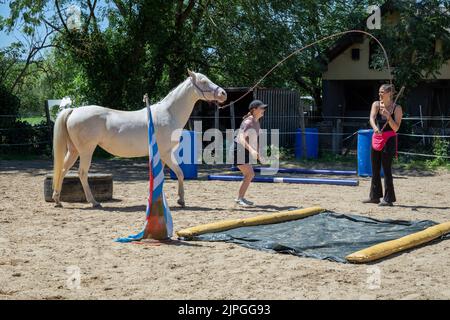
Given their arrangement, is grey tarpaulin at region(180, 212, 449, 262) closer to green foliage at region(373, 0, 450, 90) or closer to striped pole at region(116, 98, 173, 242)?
striped pole at region(116, 98, 173, 242)

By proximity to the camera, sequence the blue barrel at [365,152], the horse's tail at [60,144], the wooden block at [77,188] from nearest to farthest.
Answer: the horse's tail at [60,144] < the wooden block at [77,188] < the blue barrel at [365,152]

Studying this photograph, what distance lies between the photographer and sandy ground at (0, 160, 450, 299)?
541 centimetres

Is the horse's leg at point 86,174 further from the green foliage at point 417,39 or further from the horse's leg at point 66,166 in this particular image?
the green foliage at point 417,39

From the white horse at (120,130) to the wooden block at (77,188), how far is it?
1.31ft

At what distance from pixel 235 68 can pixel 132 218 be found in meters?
14.2

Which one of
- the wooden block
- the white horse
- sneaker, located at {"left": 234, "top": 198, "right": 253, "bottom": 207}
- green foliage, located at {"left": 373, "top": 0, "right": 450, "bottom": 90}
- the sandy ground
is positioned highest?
green foliage, located at {"left": 373, "top": 0, "right": 450, "bottom": 90}

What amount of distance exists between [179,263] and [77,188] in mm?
4801

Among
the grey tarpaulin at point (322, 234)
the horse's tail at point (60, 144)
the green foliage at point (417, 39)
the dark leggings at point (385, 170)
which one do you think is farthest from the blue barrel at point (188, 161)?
the green foliage at point (417, 39)

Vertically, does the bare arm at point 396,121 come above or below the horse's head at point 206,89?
below

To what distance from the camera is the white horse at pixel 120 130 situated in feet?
33.7

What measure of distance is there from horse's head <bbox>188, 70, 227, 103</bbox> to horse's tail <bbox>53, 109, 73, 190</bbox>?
2.01 m

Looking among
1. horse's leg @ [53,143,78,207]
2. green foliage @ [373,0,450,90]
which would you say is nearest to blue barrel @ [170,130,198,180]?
horse's leg @ [53,143,78,207]
